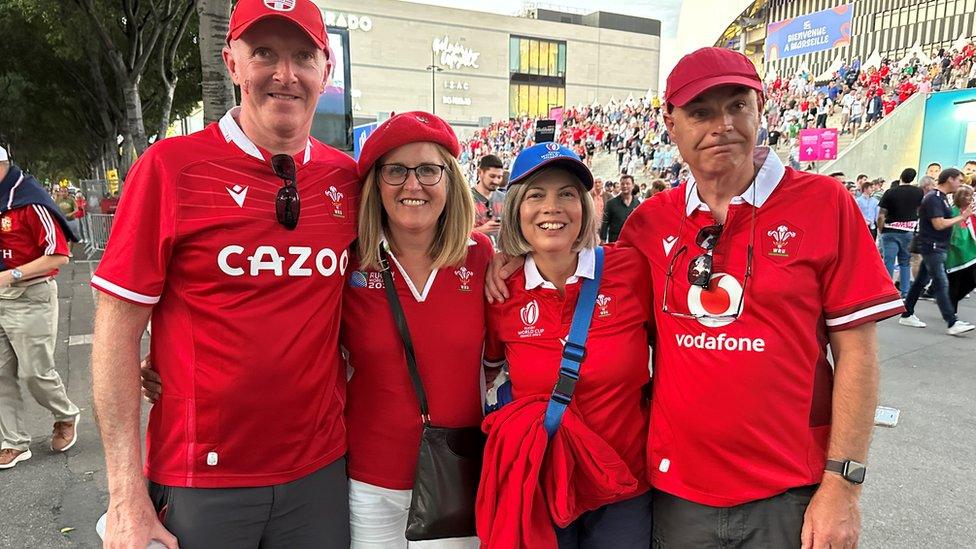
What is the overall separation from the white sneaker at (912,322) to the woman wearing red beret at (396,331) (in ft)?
28.3

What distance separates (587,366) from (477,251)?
2.34 feet

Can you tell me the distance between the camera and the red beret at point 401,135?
2246mm

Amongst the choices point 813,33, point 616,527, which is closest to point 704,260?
point 616,527

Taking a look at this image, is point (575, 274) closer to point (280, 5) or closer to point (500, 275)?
point (500, 275)

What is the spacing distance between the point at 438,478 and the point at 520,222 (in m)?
1.02

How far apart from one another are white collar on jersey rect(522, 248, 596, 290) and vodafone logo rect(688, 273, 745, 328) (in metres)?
0.40

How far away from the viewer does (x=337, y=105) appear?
1062 centimetres

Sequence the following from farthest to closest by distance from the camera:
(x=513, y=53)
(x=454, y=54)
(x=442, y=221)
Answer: (x=513, y=53) < (x=454, y=54) < (x=442, y=221)

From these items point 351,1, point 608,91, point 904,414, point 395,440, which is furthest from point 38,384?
point 608,91

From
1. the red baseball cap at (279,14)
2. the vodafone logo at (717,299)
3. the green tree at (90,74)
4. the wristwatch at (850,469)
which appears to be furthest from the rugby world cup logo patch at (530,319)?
the green tree at (90,74)

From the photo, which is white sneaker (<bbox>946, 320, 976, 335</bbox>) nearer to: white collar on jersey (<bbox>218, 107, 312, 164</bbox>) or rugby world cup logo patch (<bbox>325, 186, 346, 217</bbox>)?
rugby world cup logo patch (<bbox>325, 186, 346, 217</bbox>)

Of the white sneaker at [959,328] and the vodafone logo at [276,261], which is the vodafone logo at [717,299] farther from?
the white sneaker at [959,328]

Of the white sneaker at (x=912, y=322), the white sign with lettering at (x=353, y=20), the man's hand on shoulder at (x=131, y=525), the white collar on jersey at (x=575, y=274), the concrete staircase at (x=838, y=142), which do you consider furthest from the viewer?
the white sign with lettering at (x=353, y=20)

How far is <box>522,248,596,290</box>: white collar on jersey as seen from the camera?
2.20 metres
